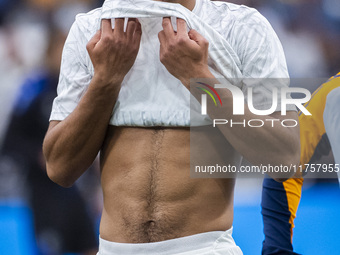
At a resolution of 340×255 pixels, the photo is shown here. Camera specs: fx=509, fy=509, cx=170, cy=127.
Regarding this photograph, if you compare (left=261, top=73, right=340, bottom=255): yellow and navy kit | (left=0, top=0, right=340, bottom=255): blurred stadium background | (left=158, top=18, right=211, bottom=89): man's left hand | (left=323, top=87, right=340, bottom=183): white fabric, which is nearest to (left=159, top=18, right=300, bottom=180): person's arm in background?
(left=158, top=18, right=211, bottom=89): man's left hand

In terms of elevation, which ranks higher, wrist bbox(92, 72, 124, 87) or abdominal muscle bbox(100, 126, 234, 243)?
wrist bbox(92, 72, 124, 87)

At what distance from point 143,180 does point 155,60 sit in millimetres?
253

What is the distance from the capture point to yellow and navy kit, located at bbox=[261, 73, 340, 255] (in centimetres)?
154

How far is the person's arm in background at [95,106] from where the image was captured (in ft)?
3.29

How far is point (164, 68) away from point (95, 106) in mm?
169

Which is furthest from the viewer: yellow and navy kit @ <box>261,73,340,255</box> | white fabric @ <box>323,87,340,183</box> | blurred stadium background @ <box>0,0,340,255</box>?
blurred stadium background @ <box>0,0,340,255</box>

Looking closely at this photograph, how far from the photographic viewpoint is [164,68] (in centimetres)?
107

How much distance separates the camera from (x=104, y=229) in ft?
3.49

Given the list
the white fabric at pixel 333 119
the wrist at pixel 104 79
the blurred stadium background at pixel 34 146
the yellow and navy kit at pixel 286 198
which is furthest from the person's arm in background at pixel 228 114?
the blurred stadium background at pixel 34 146

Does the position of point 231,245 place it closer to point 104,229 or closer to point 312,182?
point 104,229

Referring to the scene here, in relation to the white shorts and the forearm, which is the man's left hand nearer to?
the forearm

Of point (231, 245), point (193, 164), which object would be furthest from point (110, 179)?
point (231, 245)

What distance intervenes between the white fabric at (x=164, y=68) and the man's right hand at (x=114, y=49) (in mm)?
27

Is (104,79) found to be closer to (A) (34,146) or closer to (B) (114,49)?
(B) (114,49)
